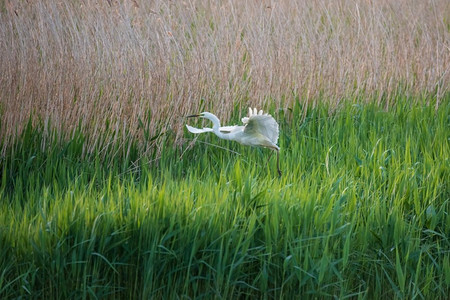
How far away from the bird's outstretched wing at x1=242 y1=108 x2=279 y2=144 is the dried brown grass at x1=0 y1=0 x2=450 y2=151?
3.14ft

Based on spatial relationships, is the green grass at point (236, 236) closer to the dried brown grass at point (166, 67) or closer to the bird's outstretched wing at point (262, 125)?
the bird's outstretched wing at point (262, 125)

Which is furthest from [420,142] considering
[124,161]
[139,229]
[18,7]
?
[18,7]

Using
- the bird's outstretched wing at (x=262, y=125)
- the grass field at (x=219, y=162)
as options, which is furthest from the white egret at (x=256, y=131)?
the grass field at (x=219, y=162)

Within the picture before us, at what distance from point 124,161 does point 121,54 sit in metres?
1.04

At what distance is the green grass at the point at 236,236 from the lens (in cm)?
286

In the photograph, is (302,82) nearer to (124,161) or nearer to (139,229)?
(124,161)

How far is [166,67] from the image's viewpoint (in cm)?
495

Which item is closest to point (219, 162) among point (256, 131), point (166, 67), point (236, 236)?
point (256, 131)

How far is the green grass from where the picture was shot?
9.39 feet

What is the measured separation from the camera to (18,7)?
5492 mm

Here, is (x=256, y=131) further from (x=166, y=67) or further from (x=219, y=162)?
(x=166, y=67)

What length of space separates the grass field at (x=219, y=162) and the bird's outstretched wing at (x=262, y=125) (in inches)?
9.8

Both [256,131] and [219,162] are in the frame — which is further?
[219,162]

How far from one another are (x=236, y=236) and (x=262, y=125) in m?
0.86
